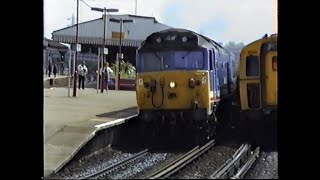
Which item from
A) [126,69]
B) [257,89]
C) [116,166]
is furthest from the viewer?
[257,89]

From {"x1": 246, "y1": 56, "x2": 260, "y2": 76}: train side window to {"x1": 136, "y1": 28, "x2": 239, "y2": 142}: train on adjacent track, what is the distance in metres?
0.40

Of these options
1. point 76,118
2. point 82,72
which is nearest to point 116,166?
point 76,118

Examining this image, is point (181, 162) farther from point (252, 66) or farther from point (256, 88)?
point (252, 66)

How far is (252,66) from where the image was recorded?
10.7m

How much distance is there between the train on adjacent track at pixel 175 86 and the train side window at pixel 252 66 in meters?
0.40

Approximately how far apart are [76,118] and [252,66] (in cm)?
367

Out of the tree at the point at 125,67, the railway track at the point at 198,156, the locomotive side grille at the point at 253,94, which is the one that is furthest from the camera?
the locomotive side grille at the point at 253,94

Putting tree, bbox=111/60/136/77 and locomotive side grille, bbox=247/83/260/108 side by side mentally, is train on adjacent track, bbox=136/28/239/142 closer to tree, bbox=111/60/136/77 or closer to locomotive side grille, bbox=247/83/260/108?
locomotive side grille, bbox=247/83/260/108

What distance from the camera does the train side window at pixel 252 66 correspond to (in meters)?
10.5

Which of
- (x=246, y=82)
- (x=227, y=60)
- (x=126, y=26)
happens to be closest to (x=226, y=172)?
(x=126, y=26)

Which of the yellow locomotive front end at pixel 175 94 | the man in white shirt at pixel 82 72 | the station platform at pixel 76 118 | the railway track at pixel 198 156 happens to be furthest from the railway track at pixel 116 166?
the man in white shirt at pixel 82 72

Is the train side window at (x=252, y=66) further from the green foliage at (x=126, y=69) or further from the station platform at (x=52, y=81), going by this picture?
the station platform at (x=52, y=81)
